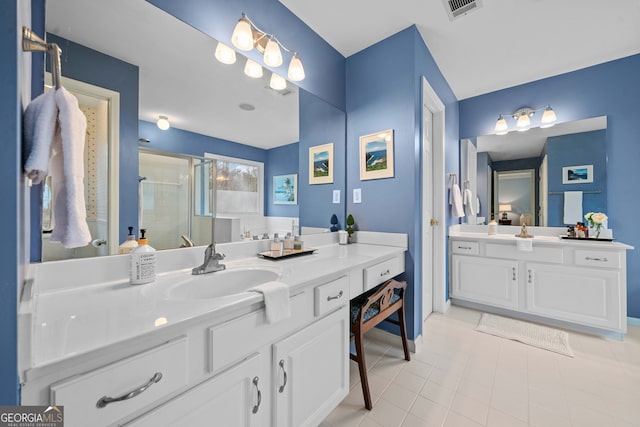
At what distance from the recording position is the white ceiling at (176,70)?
0.99 metres

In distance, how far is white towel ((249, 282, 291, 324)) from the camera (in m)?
0.89

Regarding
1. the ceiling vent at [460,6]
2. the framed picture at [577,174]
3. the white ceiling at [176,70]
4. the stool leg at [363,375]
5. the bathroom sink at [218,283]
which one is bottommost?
the stool leg at [363,375]

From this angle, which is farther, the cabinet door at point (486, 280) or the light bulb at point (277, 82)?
the cabinet door at point (486, 280)

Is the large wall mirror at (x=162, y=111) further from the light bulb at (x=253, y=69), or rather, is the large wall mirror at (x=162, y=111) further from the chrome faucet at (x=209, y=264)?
the chrome faucet at (x=209, y=264)

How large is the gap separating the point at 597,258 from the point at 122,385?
10.7 ft

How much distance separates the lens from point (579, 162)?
2.59 m

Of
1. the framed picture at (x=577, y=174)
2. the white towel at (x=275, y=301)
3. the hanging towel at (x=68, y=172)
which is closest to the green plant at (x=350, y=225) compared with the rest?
the white towel at (x=275, y=301)

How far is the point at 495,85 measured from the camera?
296 cm

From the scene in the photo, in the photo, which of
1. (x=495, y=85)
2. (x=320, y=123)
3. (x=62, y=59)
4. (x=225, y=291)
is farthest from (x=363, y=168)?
(x=495, y=85)

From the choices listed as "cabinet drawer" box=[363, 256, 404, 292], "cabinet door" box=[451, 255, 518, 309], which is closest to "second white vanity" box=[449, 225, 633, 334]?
"cabinet door" box=[451, 255, 518, 309]

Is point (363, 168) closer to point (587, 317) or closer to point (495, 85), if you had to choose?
point (495, 85)

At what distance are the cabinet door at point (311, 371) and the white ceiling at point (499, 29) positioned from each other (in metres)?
2.07

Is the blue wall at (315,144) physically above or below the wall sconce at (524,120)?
below

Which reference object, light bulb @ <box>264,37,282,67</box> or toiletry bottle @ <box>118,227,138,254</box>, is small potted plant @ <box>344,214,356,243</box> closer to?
light bulb @ <box>264,37,282,67</box>
